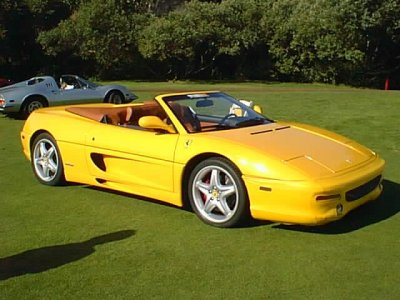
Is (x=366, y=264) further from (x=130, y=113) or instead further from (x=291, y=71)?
(x=291, y=71)

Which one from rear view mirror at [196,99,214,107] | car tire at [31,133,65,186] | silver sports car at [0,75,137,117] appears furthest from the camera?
silver sports car at [0,75,137,117]

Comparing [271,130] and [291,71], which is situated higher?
[271,130]

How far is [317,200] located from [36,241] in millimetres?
2305

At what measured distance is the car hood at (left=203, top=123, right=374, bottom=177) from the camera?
4891 mm

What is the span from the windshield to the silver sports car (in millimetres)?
8811

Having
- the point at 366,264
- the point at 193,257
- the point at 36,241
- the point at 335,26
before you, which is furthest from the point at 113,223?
the point at 335,26

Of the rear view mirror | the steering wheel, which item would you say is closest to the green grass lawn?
the steering wheel

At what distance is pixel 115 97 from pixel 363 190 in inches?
455

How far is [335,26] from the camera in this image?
31.9 meters

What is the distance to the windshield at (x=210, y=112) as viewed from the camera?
5742mm

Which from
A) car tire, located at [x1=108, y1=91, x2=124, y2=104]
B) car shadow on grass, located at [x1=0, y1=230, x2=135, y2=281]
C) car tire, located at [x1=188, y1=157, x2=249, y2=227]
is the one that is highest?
car tire, located at [x1=188, y1=157, x2=249, y2=227]

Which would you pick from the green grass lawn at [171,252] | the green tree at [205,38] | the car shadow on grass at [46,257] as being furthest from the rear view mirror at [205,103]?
the green tree at [205,38]

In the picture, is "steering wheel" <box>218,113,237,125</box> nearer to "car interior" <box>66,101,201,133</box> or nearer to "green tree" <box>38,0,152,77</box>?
"car interior" <box>66,101,201,133</box>

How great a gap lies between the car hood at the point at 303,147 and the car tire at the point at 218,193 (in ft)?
0.98
